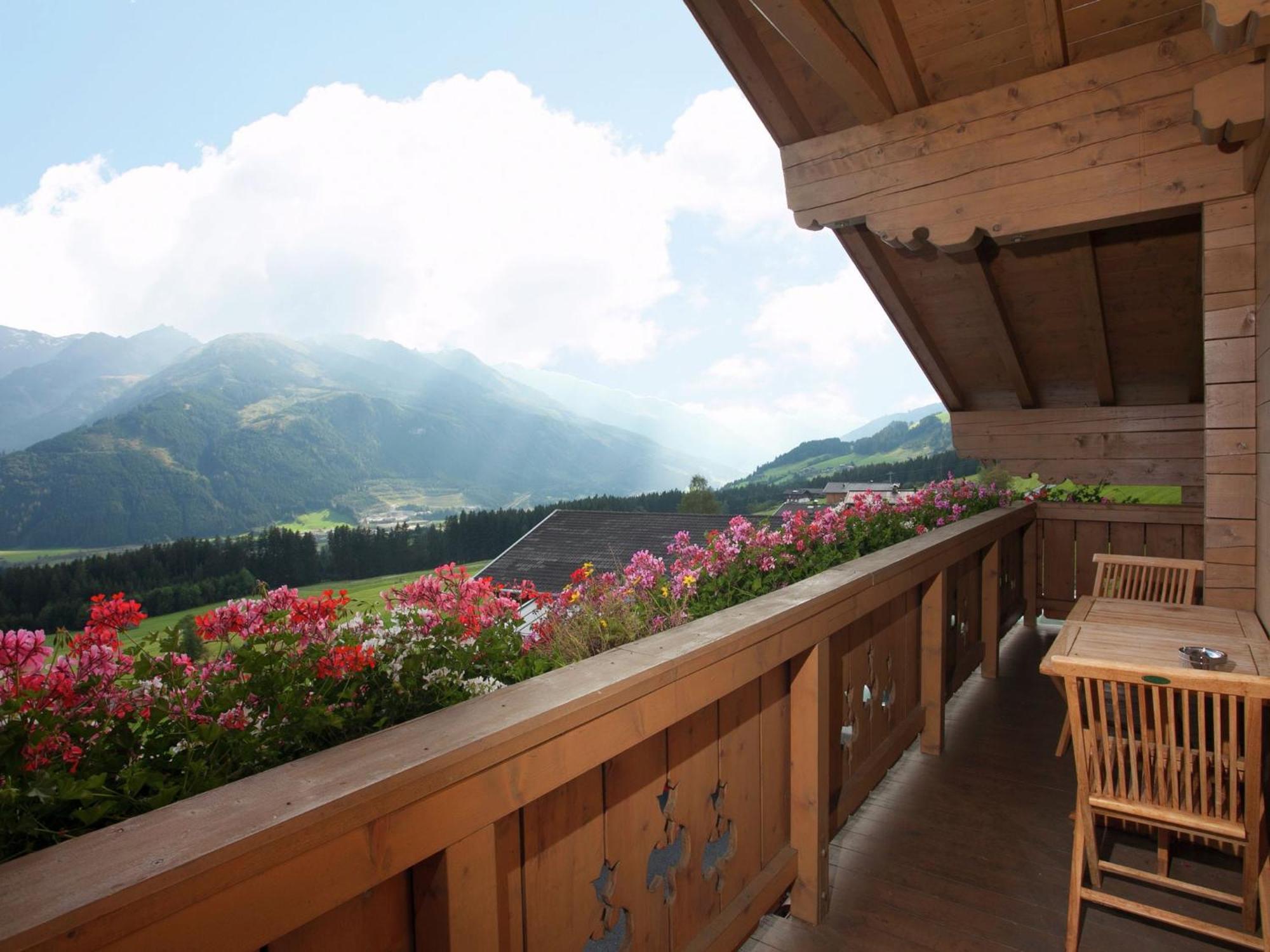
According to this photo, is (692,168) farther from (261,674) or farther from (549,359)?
(261,674)

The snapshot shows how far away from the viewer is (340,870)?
752mm

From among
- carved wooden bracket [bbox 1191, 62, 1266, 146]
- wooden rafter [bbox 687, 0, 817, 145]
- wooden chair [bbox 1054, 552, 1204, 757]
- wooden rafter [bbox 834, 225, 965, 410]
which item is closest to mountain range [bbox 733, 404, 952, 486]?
wooden rafter [bbox 834, 225, 965, 410]

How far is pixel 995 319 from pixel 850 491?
161 centimetres

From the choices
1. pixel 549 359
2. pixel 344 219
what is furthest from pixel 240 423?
pixel 549 359

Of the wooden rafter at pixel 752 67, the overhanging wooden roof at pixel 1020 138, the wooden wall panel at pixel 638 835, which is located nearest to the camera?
the wooden wall panel at pixel 638 835

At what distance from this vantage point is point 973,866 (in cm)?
218

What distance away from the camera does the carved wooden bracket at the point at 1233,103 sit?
2508 mm

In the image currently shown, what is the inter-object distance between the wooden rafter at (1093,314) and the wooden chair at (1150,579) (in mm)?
1876

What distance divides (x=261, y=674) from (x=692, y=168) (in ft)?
160

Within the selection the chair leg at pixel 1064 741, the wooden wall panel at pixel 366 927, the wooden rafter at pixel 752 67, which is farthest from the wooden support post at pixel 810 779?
the wooden rafter at pixel 752 67

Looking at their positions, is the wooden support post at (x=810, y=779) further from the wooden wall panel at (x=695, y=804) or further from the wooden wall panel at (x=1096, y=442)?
the wooden wall panel at (x=1096, y=442)

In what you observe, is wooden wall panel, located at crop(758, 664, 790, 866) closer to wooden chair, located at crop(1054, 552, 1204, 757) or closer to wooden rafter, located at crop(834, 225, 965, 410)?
wooden chair, located at crop(1054, 552, 1204, 757)

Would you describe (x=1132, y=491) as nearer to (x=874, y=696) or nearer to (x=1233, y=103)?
(x=1233, y=103)

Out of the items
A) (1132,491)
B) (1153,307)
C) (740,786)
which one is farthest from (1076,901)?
(1132,491)
